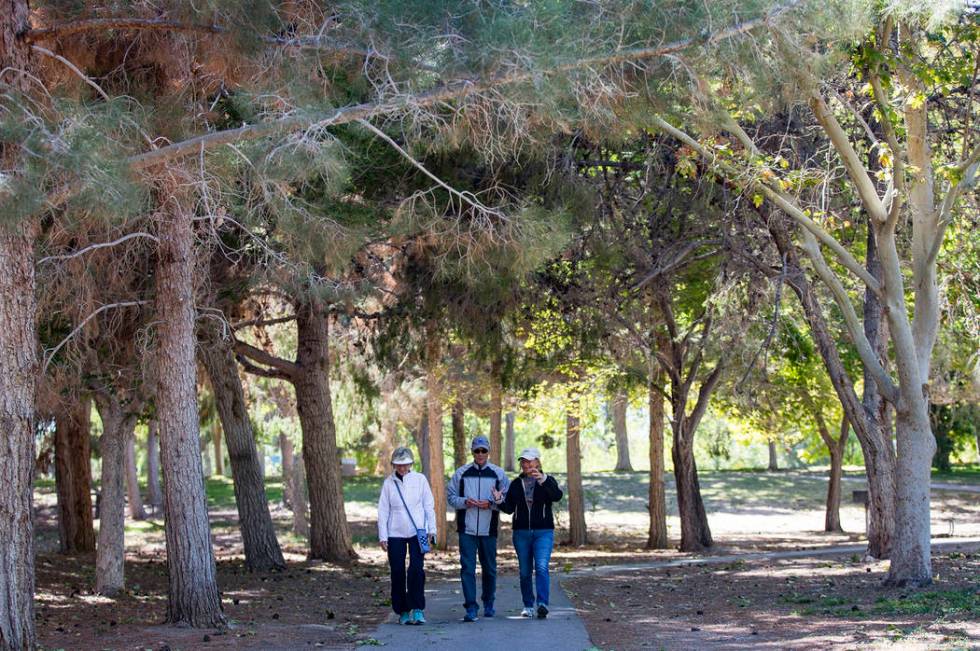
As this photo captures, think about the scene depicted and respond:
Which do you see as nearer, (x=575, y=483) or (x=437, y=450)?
(x=437, y=450)

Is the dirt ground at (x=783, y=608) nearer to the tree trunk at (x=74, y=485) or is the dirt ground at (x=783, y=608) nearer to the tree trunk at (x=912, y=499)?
the tree trunk at (x=912, y=499)

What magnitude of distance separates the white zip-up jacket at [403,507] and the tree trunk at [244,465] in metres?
7.41

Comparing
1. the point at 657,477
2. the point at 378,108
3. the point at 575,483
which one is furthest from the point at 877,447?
the point at 575,483

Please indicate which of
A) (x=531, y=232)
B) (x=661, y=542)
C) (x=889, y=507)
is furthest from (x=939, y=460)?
(x=531, y=232)

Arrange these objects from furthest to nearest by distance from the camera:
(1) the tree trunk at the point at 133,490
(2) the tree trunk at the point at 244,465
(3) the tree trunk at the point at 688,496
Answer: (1) the tree trunk at the point at 133,490
(3) the tree trunk at the point at 688,496
(2) the tree trunk at the point at 244,465

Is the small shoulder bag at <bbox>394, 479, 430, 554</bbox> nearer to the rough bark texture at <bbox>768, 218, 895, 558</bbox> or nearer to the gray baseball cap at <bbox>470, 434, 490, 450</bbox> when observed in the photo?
the gray baseball cap at <bbox>470, 434, 490, 450</bbox>

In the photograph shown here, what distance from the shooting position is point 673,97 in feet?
34.7

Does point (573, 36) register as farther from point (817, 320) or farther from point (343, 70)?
point (817, 320)

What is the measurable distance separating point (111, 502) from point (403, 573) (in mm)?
6032

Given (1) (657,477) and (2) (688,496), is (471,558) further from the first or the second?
(1) (657,477)

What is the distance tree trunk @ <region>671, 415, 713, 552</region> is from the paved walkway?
1089 cm

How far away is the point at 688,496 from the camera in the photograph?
23391 millimetres

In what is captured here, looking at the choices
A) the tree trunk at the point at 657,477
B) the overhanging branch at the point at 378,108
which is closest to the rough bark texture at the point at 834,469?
the tree trunk at the point at 657,477

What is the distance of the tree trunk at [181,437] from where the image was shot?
35.1 ft
